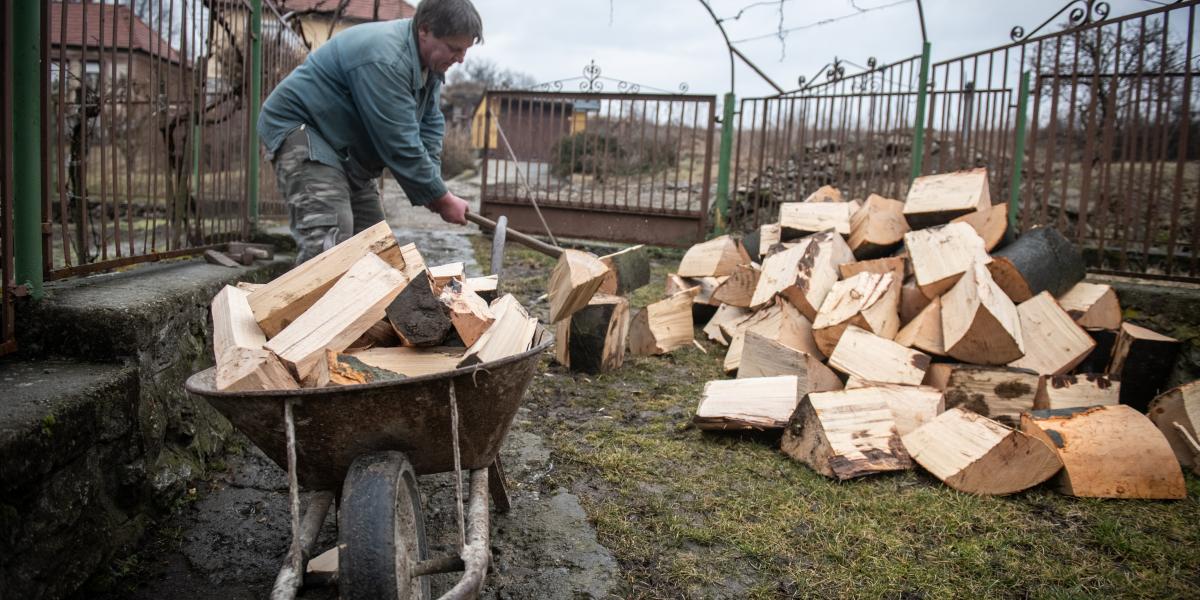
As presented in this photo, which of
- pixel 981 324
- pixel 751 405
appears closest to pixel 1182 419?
pixel 981 324

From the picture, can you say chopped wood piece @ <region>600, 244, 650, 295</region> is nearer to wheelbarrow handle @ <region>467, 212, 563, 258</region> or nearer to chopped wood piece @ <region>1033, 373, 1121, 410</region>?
wheelbarrow handle @ <region>467, 212, 563, 258</region>

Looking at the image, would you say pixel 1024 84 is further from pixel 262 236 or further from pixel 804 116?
pixel 262 236

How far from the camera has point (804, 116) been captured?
24.0 ft

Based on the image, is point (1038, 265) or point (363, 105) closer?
point (363, 105)

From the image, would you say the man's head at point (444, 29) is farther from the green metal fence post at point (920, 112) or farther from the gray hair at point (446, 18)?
the green metal fence post at point (920, 112)

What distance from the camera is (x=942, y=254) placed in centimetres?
373

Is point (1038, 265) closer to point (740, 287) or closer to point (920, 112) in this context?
point (740, 287)

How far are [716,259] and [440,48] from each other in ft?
8.96

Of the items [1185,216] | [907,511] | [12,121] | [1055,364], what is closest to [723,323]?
[1055,364]

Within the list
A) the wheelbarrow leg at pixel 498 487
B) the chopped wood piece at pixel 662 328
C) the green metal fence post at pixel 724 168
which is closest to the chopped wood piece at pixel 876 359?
the chopped wood piece at pixel 662 328

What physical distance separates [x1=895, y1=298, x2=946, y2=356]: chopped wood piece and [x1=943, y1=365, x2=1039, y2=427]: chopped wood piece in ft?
0.52

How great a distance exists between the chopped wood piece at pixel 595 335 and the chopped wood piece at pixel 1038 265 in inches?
74.9

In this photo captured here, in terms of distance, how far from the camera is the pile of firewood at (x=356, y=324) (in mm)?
1597

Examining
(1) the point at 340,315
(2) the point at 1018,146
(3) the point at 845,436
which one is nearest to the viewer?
(1) the point at 340,315
